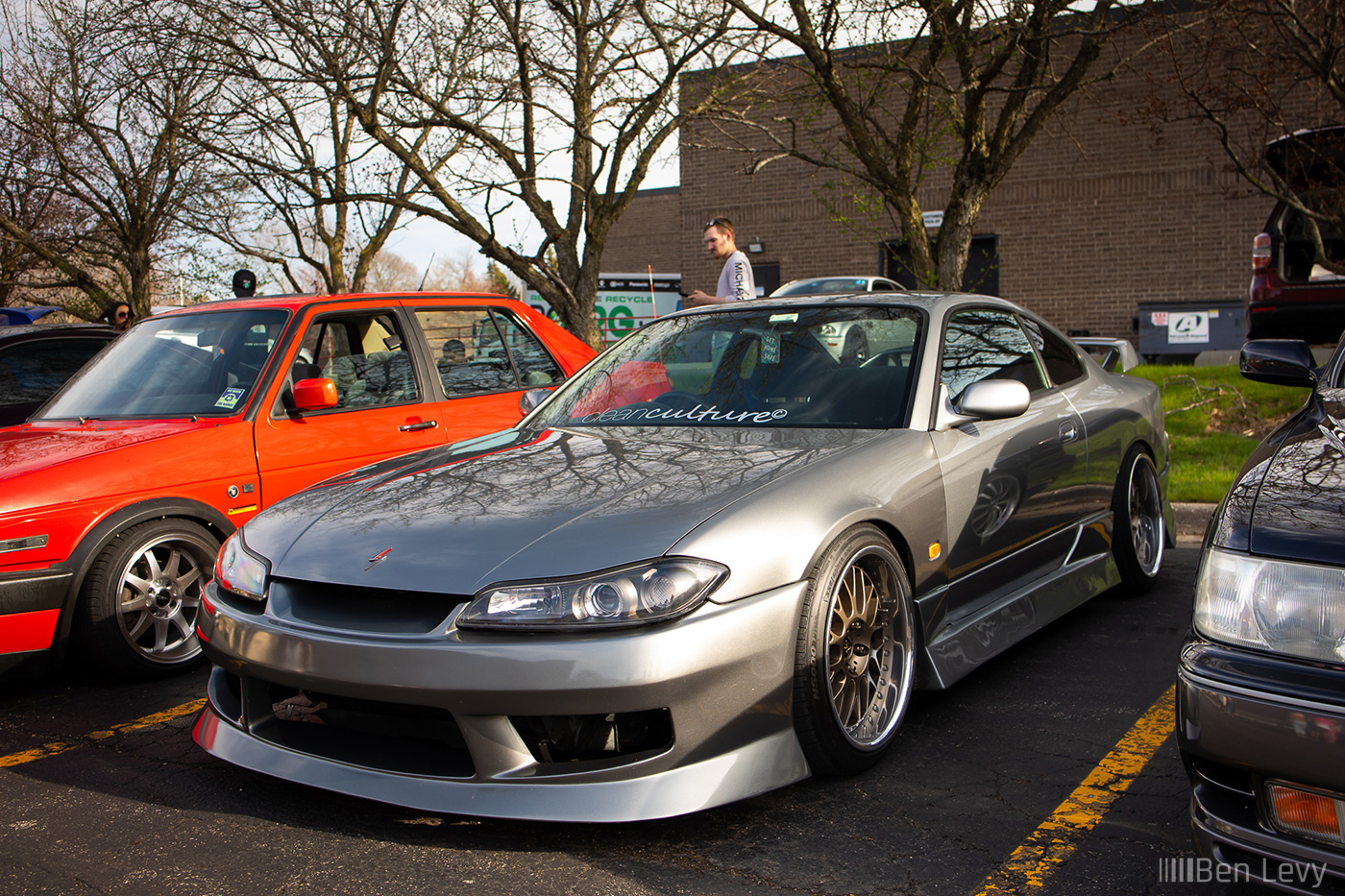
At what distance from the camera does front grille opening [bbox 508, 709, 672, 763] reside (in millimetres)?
2600

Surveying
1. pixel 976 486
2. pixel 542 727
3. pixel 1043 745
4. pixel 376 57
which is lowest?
pixel 1043 745

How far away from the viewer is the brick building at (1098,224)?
59.7 feet

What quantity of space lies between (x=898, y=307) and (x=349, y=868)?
2.70m

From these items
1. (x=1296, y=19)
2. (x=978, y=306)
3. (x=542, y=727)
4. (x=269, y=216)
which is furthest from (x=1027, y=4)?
(x=269, y=216)

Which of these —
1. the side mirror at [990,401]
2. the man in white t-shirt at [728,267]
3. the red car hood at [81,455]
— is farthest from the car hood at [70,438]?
the man in white t-shirt at [728,267]

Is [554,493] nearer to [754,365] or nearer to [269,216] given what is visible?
[754,365]

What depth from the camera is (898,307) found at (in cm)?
411

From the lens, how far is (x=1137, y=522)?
510 centimetres

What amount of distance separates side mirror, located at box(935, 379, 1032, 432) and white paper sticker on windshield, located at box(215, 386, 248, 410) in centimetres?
305

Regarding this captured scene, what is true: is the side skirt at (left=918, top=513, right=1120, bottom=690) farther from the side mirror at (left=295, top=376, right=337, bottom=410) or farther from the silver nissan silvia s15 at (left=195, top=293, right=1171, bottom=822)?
the side mirror at (left=295, top=376, right=337, bottom=410)

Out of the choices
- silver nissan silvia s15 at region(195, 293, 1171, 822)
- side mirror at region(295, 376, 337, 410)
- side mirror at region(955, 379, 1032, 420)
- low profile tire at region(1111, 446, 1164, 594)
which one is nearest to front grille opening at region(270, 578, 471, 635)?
silver nissan silvia s15 at region(195, 293, 1171, 822)

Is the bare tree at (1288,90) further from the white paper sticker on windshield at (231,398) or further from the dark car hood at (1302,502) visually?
the white paper sticker on windshield at (231,398)

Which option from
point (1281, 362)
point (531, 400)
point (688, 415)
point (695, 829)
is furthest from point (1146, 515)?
point (695, 829)

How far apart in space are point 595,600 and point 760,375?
160 cm
